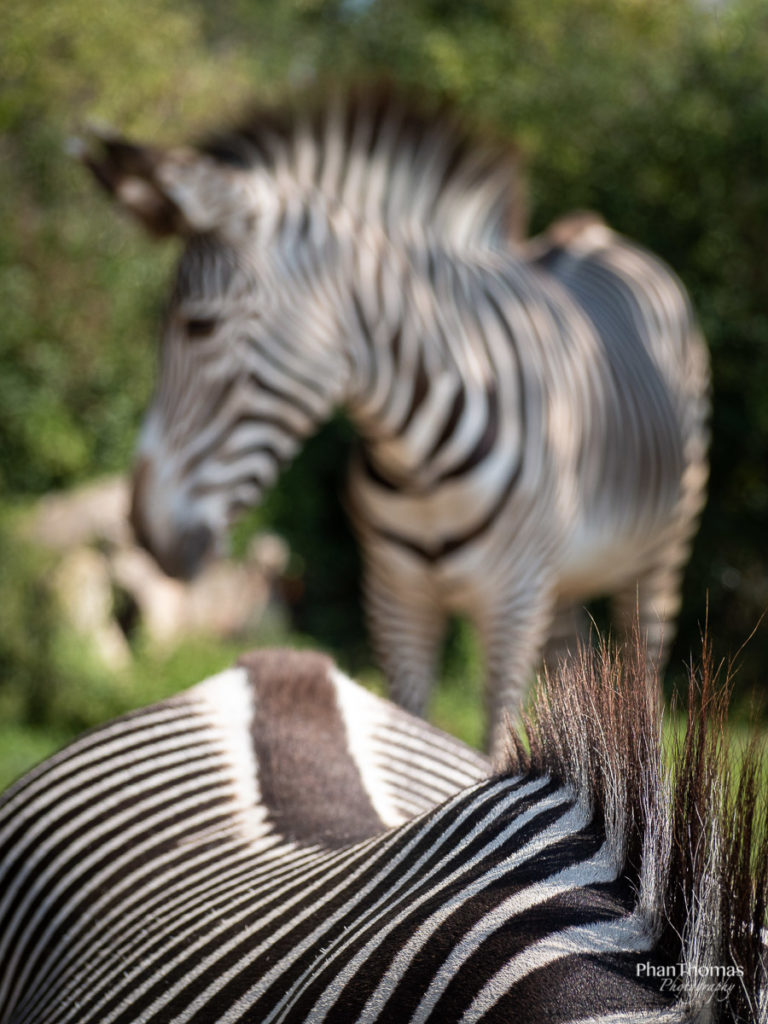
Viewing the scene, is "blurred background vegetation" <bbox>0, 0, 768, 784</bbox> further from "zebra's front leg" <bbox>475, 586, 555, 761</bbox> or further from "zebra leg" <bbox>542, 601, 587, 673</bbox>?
"zebra's front leg" <bbox>475, 586, 555, 761</bbox>

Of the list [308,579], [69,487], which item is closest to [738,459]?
[308,579]

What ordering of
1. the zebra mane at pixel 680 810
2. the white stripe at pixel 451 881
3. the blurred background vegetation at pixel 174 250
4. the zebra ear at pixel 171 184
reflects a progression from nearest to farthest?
1. the zebra mane at pixel 680 810
2. the white stripe at pixel 451 881
3. the zebra ear at pixel 171 184
4. the blurred background vegetation at pixel 174 250

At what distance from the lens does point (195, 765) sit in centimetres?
185

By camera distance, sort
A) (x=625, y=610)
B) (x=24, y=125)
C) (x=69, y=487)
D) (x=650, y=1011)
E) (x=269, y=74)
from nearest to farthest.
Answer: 1. (x=650, y=1011)
2. (x=625, y=610)
3. (x=69, y=487)
4. (x=24, y=125)
5. (x=269, y=74)

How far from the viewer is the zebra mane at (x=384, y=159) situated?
429 centimetres

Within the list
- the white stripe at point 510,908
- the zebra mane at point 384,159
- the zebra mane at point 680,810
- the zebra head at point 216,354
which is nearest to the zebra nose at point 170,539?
the zebra head at point 216,354

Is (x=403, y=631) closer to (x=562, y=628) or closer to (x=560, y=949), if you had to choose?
(x=562, y=628)

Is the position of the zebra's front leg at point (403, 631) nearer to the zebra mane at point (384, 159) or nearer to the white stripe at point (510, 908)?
the zebra mane at point (384, 159)

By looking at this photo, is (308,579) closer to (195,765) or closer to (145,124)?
(145,124)

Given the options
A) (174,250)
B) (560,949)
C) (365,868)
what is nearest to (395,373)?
(365,868)

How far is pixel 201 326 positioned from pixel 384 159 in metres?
1.10

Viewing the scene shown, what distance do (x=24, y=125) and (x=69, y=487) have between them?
129 inches

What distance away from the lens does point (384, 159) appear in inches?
175

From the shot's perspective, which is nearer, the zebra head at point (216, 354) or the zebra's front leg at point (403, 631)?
the zebra head at point (216, 354)
